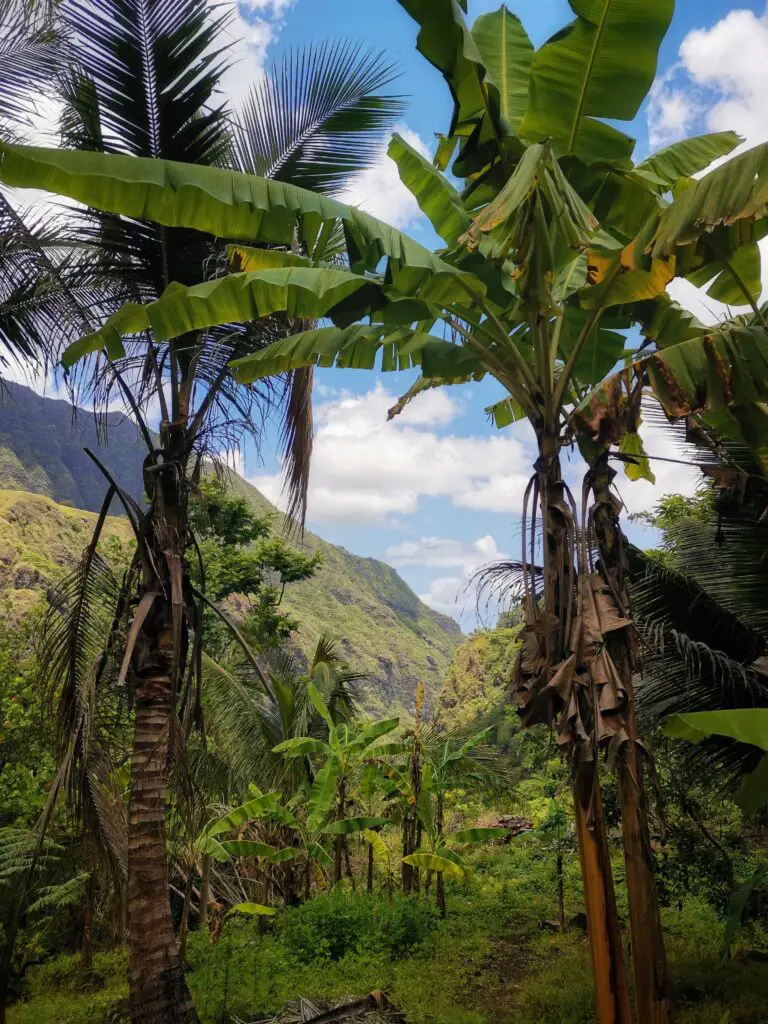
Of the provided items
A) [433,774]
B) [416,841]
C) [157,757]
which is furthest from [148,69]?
[416,841]

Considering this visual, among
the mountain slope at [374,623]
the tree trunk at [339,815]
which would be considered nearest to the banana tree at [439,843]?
the tree trunk at [339,815]

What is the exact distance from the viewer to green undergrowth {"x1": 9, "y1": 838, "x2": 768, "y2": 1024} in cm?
644

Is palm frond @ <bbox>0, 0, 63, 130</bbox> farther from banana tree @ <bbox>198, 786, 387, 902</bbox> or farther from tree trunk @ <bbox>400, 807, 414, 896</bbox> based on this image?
→ tree trunk @ <bbox>400, 807, 414, 896</bbox>

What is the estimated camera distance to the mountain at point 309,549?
4903cm

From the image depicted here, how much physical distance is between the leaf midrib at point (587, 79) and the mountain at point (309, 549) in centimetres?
4192

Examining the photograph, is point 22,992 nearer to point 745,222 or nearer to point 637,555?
point 637,555

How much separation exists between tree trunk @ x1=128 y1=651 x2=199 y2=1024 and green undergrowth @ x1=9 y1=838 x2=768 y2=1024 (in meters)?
2.06

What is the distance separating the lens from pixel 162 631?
4.82 m

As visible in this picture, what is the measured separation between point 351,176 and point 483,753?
29.4 feet

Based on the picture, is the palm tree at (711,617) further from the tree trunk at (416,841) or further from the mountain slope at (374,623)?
the mountain slope at (374,623)

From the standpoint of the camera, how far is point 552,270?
12.2ft

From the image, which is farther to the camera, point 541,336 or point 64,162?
point 541,336

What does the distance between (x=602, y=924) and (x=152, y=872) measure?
2.73 metres

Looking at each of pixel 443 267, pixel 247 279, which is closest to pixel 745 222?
pixel 443 267
